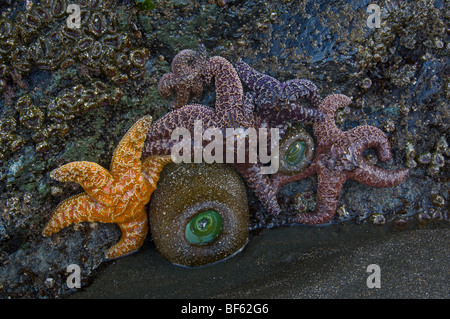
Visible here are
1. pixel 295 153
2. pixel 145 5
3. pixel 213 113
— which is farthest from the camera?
pixel 295 153

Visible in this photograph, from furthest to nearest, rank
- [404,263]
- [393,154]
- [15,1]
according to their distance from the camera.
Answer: [393,154], [404,263], [15,1]

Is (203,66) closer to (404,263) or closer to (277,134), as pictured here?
(277,134)

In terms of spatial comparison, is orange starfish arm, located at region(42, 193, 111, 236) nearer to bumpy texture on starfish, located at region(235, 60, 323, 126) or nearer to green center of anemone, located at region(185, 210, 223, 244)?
green center of anemone, located at region(185, 210, 223, 244)

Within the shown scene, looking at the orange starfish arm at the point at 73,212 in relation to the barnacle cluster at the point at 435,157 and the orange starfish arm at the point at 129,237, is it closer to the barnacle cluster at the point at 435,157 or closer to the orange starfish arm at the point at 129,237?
the orange starfish arm at the point at 129,237

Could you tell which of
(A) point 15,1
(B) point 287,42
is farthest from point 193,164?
(A) point 15,1

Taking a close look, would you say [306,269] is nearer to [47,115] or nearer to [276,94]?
[276,94]

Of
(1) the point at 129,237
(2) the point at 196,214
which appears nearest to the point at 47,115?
(1) the point at 129,237

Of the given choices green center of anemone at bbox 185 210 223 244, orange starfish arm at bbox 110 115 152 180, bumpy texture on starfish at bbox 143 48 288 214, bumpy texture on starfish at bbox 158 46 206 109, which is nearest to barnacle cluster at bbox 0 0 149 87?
bumpy texture on starfish at bbox 158 46 206 109
